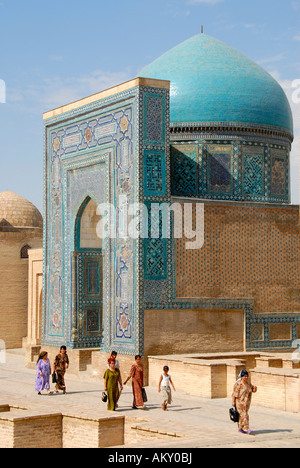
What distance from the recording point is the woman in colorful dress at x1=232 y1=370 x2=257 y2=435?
9.94 metres

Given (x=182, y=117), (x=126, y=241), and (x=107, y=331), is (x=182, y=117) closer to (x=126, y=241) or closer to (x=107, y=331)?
(x=126, y=241)

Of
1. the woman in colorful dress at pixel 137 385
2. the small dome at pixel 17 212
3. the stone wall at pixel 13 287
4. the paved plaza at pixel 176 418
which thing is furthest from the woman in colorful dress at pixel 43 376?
the small dome at pixel 17 212

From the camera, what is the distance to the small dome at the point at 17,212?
2568 centimetres

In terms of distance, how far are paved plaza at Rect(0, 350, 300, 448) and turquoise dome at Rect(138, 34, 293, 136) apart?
646 centimetres

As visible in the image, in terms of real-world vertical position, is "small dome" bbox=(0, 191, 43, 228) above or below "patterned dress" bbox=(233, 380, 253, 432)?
above

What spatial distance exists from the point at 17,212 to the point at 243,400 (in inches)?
664

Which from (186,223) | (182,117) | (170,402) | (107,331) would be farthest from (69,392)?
(182,117)

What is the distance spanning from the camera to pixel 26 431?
34.4 ft

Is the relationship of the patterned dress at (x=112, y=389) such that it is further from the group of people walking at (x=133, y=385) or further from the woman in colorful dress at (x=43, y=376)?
the woman in colorful dress at (x=43, y=376)

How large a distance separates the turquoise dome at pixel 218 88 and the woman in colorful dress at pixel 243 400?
9.36 m

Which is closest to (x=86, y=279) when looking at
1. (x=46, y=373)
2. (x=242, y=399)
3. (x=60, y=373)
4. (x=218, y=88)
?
(x=60, y=373)

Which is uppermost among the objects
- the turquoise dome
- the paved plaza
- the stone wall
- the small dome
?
the turquoise dome

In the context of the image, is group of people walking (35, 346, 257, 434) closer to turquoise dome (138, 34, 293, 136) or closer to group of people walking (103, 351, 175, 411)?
group of people walking (103, 351, 175, 411)

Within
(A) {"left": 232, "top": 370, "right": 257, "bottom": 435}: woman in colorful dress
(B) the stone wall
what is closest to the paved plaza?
(A) {"left": 232, "top": 370, "right": 257, "bottom": 435}: woman in colorful dress
